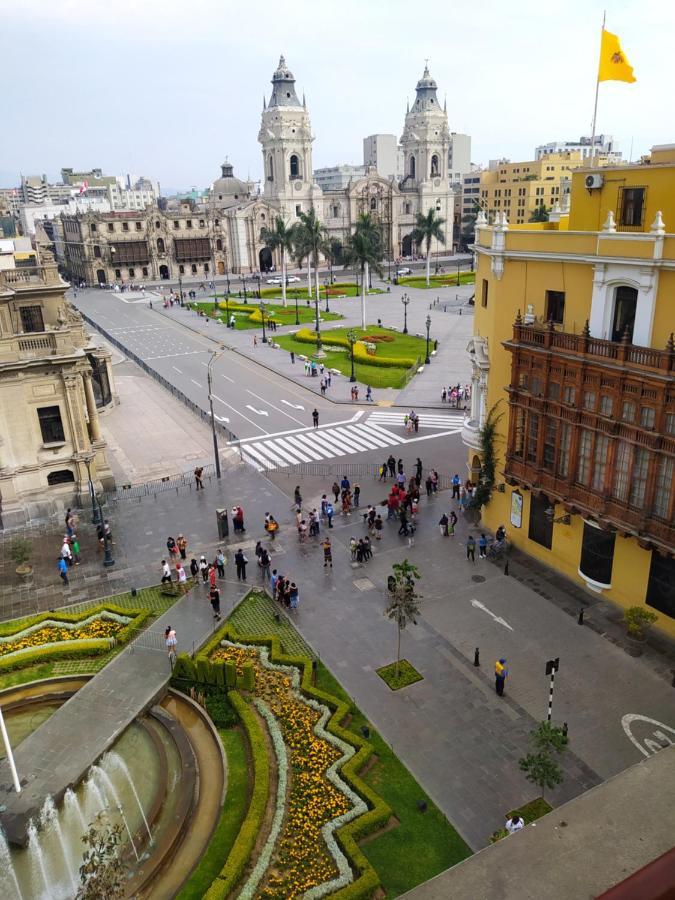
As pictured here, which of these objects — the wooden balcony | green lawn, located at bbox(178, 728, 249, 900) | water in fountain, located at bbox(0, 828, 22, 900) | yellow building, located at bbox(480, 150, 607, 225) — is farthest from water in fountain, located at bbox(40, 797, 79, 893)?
yellow building, located at bbox(480, 150, 607, 225)

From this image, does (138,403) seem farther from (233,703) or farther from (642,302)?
(642,302)

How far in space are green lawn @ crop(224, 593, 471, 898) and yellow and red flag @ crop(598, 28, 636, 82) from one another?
940 inches

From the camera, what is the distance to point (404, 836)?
16.0m

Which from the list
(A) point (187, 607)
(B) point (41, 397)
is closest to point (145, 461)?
(B) point (41, 397)

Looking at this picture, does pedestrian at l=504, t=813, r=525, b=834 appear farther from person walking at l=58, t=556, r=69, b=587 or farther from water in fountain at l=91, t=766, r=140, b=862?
person walking at l=58, t=556, r=69, b=587

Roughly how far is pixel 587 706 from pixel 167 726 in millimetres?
12474

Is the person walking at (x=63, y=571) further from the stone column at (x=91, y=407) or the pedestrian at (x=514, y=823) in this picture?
the pedestrian at (x=514, y=823)

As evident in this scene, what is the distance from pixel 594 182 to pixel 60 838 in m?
26.0

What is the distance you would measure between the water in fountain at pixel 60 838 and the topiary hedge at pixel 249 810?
11.4 feet

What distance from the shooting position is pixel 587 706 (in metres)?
20.2

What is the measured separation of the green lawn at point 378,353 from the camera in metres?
56.6

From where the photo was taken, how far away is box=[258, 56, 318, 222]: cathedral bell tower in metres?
127

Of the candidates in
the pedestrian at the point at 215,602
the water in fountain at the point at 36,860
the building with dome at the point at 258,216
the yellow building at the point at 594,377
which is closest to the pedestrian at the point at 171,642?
the pedestrian at the point at 215,602

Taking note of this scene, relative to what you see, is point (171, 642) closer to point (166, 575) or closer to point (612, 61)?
point (166, 575)
